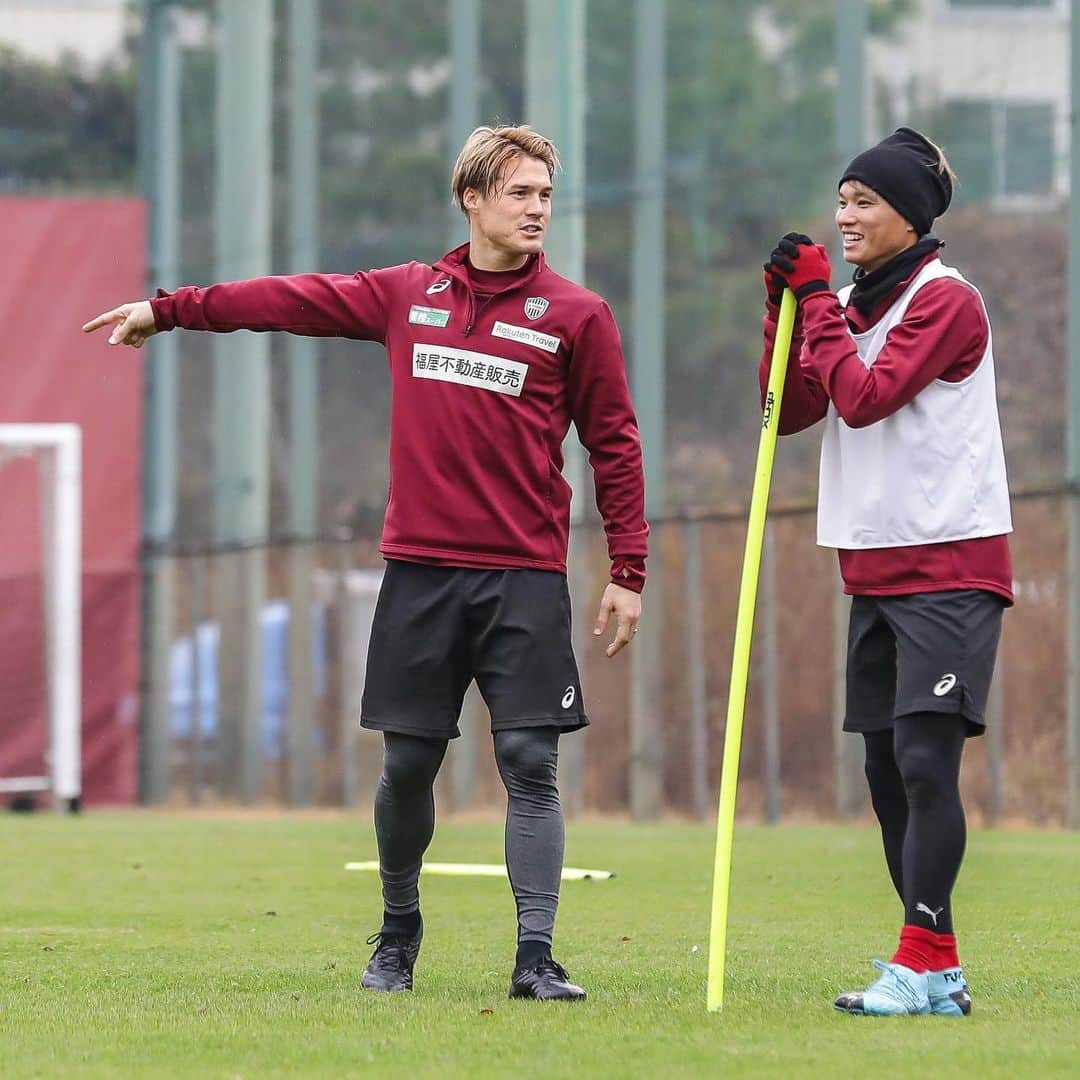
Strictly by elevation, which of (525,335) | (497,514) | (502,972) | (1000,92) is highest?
(1000,92)

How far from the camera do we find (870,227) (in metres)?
4.92

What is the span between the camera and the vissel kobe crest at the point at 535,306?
16.9 ft

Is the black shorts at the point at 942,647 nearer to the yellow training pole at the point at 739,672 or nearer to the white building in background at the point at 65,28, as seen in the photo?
the yellow training pole at the point at 739,672

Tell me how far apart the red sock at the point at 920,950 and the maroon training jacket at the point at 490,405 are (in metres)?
1.01

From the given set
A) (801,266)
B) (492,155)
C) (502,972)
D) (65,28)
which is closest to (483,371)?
(492,155)

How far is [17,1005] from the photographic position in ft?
16.3

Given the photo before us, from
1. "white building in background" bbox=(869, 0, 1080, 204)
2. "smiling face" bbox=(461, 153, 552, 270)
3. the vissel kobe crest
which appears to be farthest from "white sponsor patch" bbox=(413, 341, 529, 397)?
"white building in background" bbox=(869, 0, 1080, 204)

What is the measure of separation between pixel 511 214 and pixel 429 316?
286mm

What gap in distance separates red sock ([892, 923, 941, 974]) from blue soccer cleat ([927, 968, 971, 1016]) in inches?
0.8

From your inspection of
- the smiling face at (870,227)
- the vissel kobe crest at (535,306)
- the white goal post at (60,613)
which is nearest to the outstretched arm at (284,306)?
the vissel kobe crest at (535,306)

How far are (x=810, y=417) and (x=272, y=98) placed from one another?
13.7 metres

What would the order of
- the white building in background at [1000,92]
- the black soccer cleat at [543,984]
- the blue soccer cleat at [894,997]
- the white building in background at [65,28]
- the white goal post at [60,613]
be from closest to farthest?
1. the blue soccer cleat at [894,997]
2. the black soccer cleat at [543,984]
3. the white building in background at [1000,92]
4. the white goal post at [60,613]
5. the white building in background at [65,28]

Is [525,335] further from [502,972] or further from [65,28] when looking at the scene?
[65,28]

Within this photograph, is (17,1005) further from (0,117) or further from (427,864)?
(0,117)
